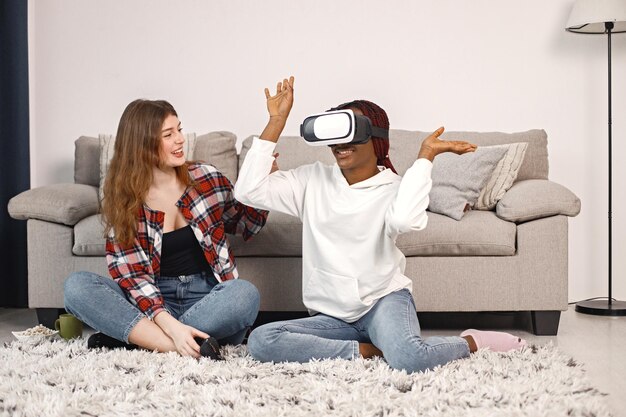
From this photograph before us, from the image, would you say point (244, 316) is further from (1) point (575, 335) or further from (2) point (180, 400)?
(1) point (575, 335)

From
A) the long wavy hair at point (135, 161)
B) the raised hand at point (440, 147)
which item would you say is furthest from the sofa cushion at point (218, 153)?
the raised hand at point (440, 147)

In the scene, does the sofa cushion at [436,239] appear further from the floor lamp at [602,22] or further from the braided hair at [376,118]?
the floor lamp at [602,22]

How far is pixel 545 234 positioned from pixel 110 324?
159 centimetres

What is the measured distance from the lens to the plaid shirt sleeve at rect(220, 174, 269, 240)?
2637 mm

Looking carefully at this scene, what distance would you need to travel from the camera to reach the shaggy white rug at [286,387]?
183 centimetres

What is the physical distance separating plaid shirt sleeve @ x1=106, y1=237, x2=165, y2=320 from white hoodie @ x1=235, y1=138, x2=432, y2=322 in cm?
41

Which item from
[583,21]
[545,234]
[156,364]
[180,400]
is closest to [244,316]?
[156,364]

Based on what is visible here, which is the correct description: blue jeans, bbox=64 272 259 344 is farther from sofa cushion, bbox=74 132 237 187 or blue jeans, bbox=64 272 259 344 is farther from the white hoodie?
sofa cushion, bbox=74 132 237 187

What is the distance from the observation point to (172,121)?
100 inches

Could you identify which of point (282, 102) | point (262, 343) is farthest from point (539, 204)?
point (262, 343)

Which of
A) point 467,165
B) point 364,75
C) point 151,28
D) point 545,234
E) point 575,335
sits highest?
point 151,28

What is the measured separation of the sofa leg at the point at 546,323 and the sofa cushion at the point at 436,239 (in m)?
0.26

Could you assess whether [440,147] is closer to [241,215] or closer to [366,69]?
[241,215]

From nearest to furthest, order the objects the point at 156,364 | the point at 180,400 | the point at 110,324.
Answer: the point at 180,400 → the point at 156,364 → the point at 110,324
